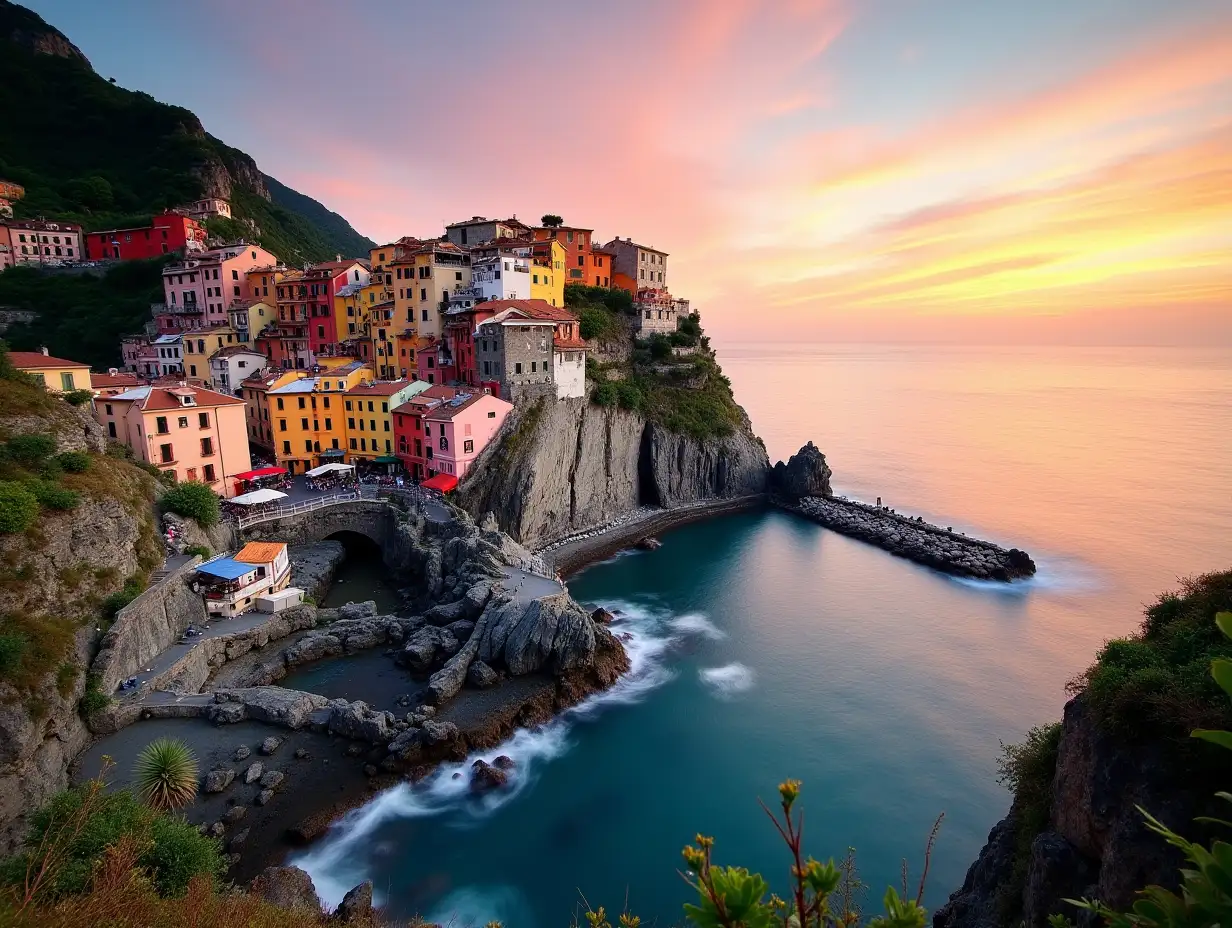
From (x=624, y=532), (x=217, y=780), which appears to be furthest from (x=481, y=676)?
(x=624, y=532)

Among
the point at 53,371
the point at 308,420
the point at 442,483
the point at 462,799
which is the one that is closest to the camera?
the point at 462,799

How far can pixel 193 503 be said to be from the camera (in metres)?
27.9

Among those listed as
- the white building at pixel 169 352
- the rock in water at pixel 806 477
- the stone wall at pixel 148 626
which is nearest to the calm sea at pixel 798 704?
the rock in water at pixel 806 477

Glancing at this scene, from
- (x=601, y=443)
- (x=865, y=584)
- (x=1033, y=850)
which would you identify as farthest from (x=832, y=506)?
(x=1033, y=850)

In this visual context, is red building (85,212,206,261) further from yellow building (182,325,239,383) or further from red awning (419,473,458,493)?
red awning (419,473,458,493)

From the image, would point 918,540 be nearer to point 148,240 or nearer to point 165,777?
point 165,777

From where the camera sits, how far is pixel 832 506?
51719 mm

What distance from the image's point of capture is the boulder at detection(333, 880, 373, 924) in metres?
14.6

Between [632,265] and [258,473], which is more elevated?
[632,265]

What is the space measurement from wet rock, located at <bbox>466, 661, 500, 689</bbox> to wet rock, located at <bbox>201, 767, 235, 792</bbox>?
8.43 metres

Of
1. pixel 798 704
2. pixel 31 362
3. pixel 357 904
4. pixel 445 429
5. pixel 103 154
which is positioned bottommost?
pixel 798 704

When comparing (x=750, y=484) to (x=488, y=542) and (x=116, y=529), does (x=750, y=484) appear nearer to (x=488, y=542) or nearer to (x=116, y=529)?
(x=488, y=542)

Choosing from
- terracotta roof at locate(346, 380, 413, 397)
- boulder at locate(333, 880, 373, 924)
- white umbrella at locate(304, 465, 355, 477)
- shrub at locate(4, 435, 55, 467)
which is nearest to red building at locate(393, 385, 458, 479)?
terracotta roof at locate(346, 380, 413, 397)

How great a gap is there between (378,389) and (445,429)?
7.00 m
